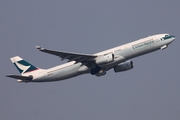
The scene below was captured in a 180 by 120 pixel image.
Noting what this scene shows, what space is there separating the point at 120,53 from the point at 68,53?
316 inches

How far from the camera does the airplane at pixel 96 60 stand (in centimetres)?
5653

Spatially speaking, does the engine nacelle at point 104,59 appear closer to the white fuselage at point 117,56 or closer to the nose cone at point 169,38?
the white fuselage at point 117,56

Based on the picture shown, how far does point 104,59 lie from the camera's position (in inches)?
2228

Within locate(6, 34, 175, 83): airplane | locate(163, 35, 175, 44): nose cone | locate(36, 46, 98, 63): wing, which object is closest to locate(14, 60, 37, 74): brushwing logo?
locate(6, 34, 175, 83): airplane

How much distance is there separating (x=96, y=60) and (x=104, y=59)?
1554 millimetres

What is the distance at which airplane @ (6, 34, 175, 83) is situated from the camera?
2226 inches

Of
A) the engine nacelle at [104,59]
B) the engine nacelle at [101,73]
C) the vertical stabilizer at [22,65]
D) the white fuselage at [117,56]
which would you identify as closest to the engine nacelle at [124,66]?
the white fuselage at [117,56]

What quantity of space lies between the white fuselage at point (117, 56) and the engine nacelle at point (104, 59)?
34.4 inches

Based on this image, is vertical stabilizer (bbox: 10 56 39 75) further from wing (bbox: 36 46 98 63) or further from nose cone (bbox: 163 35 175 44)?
nose cone (bbox: 163 35 175 44)

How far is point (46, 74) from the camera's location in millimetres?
59125

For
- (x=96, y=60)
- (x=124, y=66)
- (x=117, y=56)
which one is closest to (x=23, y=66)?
(x=96, y=60)

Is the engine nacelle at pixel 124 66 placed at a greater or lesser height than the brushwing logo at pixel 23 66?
lesser

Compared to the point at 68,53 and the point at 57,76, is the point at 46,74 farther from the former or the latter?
the point at 68,53

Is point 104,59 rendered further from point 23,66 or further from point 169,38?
point 23,66
